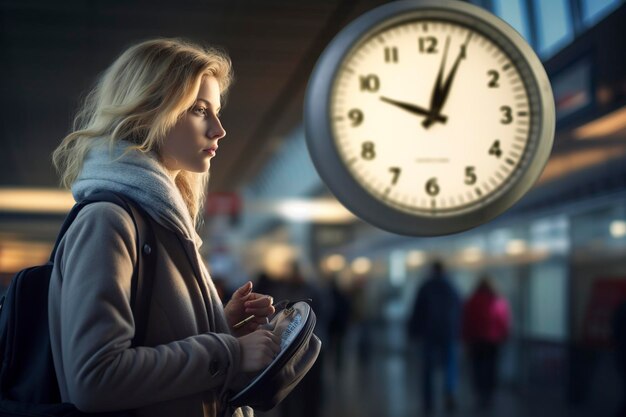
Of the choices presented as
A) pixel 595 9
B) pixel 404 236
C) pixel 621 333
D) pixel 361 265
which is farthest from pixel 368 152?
pixel 361 265

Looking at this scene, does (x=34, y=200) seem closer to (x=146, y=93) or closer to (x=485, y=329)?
(x=485, y=329)

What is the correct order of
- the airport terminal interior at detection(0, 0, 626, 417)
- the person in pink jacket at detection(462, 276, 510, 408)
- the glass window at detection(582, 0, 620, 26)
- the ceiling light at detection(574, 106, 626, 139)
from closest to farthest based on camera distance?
the airport terminal interior at detection(0, 0, 626, 417) < the glass window at detection(582, 0, 620, 26) < the ceiling light at detection(574, 106, 626, 139) < the person in pink jacket at detection(462, 276, 510, 408)

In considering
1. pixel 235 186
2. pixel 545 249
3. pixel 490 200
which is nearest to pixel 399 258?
pixel 235 186

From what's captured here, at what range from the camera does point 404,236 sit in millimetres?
3895

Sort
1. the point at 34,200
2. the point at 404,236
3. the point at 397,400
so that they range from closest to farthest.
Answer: the point at 404,236 < the point at 397,400 < the point at 34,200

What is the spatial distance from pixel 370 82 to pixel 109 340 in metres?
0.75

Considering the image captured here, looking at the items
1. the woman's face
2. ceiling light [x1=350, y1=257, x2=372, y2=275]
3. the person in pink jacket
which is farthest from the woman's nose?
ceiling light [x1=350, y1=257, x2=372, y2=275]

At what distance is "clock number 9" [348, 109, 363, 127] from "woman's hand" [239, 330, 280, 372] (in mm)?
466

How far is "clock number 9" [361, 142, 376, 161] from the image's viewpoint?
1888mm

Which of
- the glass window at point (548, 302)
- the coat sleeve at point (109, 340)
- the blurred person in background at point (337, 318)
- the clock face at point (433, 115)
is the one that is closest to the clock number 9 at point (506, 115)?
the clock face at point (433, 115)

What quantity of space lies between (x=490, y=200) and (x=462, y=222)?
0.08 metres

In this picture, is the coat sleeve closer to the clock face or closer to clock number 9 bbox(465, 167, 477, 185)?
the clock face

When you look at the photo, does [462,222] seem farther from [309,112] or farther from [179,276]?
[179,276]

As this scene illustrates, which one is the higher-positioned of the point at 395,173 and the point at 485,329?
the point at 395,173
